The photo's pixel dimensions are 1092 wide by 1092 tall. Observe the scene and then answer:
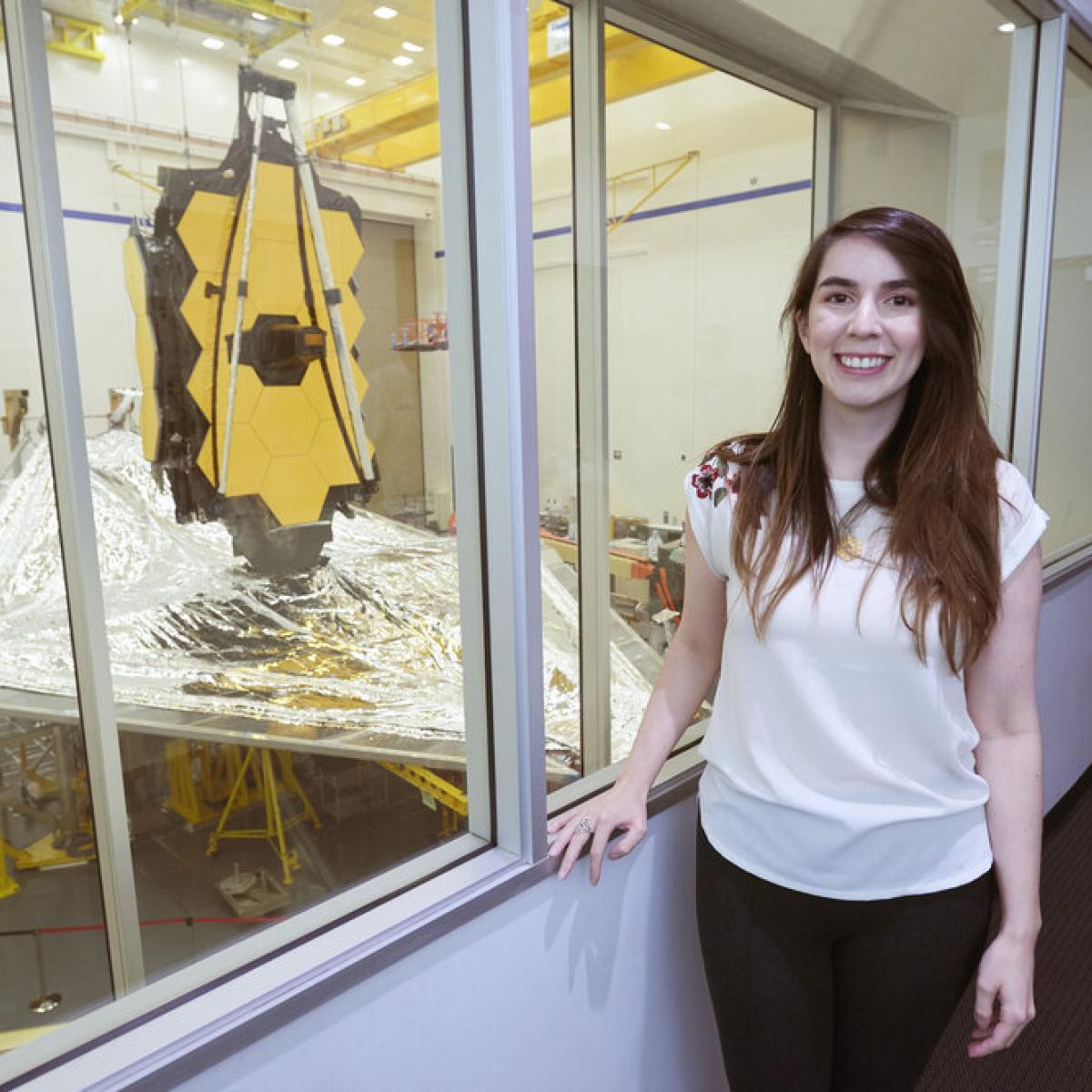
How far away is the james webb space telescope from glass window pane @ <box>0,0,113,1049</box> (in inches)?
11.5

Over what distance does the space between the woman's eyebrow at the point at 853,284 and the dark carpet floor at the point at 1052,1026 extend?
5.33 feet

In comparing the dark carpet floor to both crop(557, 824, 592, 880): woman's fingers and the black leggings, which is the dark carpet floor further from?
crop(557, 824, 592, 880): woman's fingers

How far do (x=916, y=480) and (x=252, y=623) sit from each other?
1846 millimetres

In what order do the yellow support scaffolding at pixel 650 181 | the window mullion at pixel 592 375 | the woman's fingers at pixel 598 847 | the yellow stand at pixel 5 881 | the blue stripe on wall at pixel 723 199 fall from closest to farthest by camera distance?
the woman's fingers at pixel 598 847 → the window mullion at pixel 592 375 → the yellow stand at pixel 5 881 → the yellow support scaffolding at pixel 650 181 → the blue stripe on wall at pixel 723 199

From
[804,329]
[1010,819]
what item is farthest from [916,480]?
[1010,819]

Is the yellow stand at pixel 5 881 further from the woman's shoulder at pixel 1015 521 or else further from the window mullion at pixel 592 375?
the woman's shoulder at pixel 1015 521

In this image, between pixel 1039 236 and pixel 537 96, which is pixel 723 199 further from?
pixel 537 96

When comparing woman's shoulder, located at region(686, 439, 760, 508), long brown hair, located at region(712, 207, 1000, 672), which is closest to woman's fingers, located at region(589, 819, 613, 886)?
long brown hair, located at region(712, 207, 1000, 672)

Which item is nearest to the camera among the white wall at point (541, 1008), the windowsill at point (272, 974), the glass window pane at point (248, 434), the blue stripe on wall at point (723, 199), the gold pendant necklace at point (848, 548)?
the windowsill at point (272, 974)

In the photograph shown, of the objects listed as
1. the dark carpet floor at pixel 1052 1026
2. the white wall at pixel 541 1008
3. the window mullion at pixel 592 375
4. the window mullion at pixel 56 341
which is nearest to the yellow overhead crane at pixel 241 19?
the window mullion at pixel 56 341

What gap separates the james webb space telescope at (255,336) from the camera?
1.97 m

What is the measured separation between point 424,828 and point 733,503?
0.86 metres

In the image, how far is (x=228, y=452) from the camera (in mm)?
2045

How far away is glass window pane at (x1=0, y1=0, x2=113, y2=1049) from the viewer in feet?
5.46
